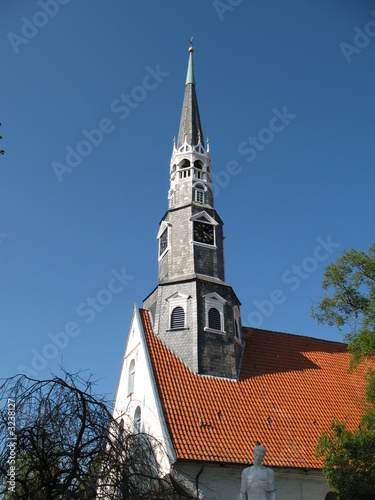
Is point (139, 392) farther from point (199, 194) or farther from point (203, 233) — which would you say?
point (199, 194)

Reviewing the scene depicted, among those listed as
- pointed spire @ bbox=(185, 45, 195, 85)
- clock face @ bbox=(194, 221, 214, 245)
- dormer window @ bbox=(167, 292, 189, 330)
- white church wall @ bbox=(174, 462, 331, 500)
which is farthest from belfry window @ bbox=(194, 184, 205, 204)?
white church wall @ bbox=(174, 462, 331, 500)

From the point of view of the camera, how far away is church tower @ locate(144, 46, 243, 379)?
845 inches

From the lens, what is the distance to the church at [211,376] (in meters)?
17.6

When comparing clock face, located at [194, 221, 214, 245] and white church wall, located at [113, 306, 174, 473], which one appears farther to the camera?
clock face, located at [194, 221, 214, 245]

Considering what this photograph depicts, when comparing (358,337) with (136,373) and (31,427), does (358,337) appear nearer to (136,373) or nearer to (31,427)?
(136,373)

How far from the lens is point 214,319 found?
73.5 ft

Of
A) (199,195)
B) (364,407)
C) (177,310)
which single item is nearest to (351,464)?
(364,407)

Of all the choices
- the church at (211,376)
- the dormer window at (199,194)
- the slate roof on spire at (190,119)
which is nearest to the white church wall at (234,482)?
the church at (211,376)

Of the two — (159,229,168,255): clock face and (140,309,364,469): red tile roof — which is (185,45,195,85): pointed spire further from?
(140,309,364,469): red tile roof

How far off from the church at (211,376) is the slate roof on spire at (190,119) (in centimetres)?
70

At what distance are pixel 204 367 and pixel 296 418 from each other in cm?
394

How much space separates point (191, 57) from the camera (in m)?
33.2

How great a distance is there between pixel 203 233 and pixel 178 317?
450 centimetres

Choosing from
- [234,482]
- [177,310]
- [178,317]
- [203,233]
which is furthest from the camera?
[203,233]
